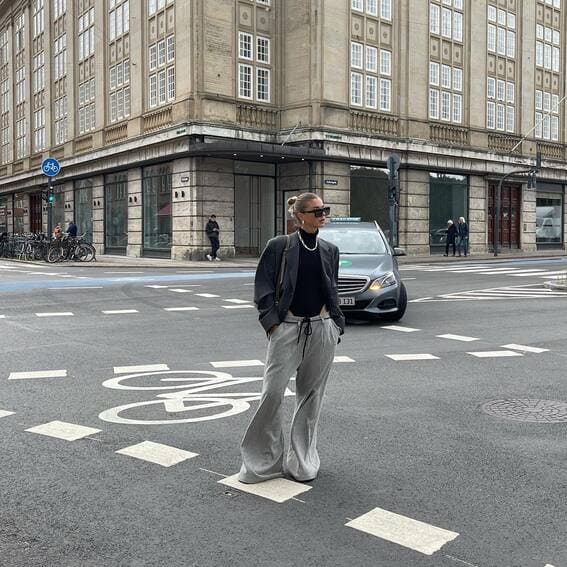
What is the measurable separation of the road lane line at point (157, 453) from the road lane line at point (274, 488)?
0.49 meters

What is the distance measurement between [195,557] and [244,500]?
73 centimetres

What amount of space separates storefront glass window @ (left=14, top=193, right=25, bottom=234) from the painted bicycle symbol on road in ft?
157

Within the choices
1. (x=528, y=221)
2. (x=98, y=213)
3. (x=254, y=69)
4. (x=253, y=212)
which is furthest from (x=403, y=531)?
(x=528, y=221)

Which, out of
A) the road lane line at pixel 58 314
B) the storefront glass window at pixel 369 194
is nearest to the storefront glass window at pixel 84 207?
the storefront glass window at pixel 369 194

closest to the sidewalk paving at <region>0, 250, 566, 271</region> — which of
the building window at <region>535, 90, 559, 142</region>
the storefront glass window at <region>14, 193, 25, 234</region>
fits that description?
the building window at <region>535, 90, 559, 142</region>

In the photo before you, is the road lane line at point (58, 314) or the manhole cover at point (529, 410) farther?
the road lane line at point (58, 314)

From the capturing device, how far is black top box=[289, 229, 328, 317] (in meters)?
4.43

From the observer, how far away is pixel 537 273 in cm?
2425

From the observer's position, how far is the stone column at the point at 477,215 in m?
39.1

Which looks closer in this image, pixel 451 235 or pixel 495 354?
pixel 495 354

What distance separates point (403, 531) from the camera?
368 centimetres

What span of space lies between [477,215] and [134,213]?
58.5 feet

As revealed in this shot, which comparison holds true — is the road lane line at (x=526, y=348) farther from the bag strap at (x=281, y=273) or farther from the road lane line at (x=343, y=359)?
the bag strap at (x=281, y=273)

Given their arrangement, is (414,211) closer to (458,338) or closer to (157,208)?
(157,208)
